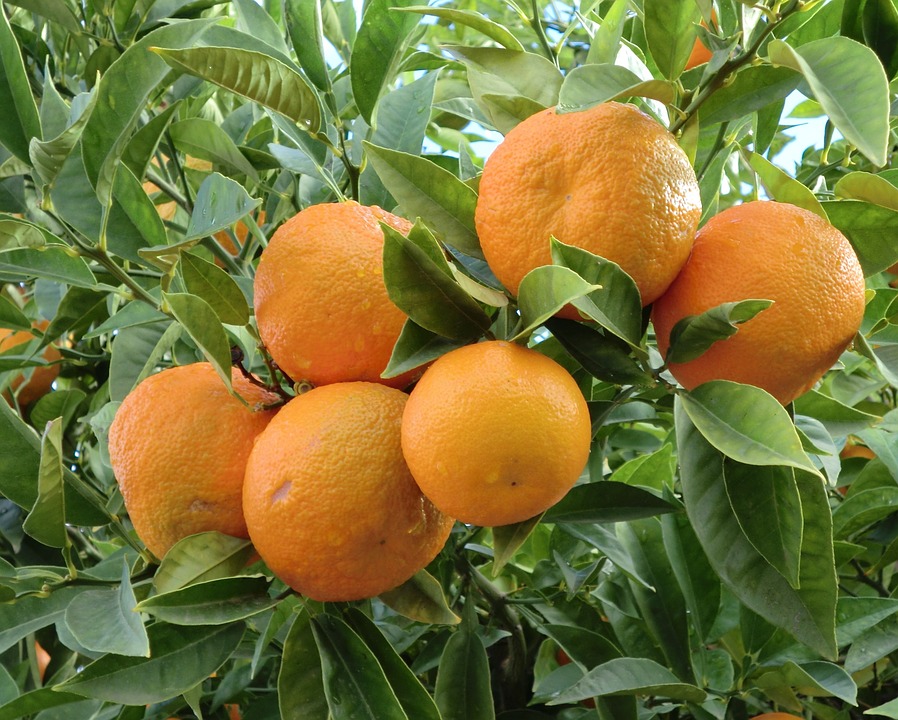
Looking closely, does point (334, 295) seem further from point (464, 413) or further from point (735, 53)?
point (735, 53)

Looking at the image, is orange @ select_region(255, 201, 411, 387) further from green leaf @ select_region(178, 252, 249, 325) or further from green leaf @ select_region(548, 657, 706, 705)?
green leaf @ select_region(548, 657, 706, 705)

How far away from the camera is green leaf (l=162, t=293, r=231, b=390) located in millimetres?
735

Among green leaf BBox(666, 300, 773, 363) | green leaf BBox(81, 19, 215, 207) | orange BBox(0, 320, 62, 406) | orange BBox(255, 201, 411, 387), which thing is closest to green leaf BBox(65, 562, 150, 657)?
orange BBox(255, 201, 411, 387)

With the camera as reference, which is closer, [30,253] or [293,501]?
[293,501]

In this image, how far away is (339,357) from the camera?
2.51ft

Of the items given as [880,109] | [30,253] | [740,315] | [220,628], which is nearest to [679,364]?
[740,315]

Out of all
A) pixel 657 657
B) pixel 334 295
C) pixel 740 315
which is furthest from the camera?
pixel 657 657

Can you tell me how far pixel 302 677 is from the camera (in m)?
0.82

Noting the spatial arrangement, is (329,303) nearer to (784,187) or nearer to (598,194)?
(598,194)

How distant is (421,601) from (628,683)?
0.21m

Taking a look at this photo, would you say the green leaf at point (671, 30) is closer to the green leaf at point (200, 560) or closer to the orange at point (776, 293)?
the orange at point (776, 293)

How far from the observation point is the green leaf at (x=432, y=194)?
80 cm

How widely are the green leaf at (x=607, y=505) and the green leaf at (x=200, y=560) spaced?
1.08ft

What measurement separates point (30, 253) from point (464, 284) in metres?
0.41
